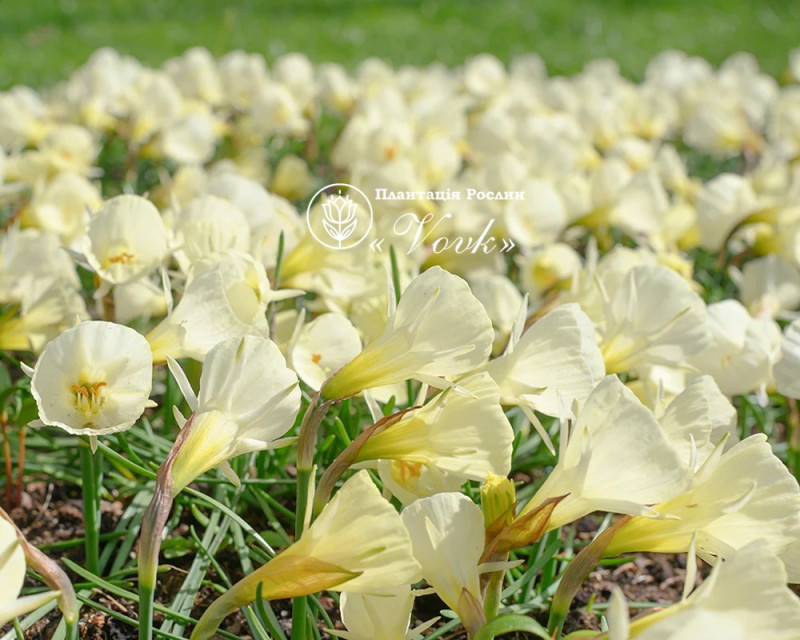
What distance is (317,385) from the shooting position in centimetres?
121

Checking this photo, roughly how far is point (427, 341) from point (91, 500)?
0.50 meters

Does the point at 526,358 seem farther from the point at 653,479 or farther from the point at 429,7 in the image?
the point at 429,7

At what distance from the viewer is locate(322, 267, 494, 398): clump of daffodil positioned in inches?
38.2

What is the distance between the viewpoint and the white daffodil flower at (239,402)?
0.92 m

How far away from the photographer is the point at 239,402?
940 mm

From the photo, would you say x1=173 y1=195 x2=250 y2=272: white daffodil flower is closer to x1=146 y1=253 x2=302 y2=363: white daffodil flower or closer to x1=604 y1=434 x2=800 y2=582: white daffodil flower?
x1=146 y1=253 x2=302 y2=363: white daffodil flower

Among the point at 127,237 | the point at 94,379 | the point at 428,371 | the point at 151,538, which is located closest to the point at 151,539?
the point at 151,538

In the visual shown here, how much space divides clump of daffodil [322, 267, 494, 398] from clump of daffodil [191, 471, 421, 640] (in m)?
0.16

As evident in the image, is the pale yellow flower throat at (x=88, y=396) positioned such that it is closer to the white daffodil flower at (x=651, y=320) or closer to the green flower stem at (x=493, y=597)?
the green flower stem at (x=493, y=597)

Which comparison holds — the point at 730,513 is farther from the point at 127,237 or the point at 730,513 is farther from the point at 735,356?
the point at 127,237

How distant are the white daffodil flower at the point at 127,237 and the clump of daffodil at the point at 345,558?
0.56 metres

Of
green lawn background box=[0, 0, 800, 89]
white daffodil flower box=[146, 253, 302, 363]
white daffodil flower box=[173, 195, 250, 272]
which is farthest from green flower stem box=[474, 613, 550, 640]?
green lawn background box=[0, 0, 800, 89]

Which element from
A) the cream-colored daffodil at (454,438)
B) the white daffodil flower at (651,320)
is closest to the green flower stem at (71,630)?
the cream-colored daffodil at (454,438)

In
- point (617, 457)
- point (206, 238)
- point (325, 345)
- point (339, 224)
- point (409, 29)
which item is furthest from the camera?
point (409, 29)
